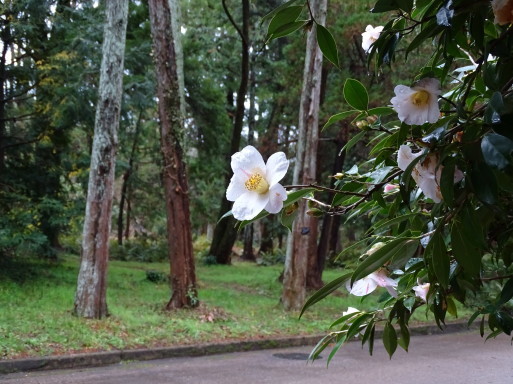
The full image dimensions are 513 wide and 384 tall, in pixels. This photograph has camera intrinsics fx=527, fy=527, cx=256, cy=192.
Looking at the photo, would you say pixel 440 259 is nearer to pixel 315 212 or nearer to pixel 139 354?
pixel 315 212

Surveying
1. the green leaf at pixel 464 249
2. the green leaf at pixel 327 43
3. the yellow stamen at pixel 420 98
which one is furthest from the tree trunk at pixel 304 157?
the green leaf at pixel 464 249

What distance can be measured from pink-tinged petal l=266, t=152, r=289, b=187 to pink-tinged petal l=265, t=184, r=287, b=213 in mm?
14

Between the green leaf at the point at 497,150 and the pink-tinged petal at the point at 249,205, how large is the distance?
0.38 metres

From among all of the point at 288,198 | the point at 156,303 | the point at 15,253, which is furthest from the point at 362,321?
the point at 15,253

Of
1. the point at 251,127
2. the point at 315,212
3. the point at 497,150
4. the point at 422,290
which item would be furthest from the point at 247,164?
the point at 251,127

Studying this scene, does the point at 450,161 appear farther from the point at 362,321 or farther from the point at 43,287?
the point at 43,287

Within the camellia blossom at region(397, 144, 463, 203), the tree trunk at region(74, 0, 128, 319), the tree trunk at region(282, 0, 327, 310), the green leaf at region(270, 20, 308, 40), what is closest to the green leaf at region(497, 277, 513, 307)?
the camellia blossom at region(397, 144, 463, 203)

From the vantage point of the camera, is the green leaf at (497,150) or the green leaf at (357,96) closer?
the green leaf at (497,150)

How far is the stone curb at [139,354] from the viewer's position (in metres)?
5.99

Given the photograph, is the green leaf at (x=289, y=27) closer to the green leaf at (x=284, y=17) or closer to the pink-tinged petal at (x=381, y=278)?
the green leaf at (x=284, y=17)

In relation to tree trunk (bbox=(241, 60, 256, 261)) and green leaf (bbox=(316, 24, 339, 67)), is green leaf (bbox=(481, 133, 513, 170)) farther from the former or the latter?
tree trunk (bbox=(241, 60, 256, 261))

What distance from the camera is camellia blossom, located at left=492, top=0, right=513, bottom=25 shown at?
2.95 ft

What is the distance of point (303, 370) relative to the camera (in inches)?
258

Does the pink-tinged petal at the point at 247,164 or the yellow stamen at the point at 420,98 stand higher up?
the yellow stamen at the point at 420,98
